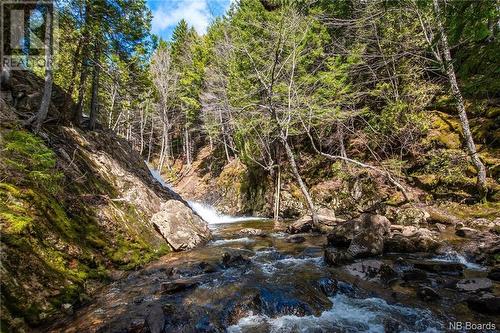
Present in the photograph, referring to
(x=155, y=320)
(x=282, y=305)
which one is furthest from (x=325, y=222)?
(x=155, y=320)

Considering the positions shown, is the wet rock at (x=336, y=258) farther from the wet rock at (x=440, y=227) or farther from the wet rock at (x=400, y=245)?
the wet rock at (x=440, y=227)

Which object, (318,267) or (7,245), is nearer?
(7,245)

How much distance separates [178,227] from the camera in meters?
11.8

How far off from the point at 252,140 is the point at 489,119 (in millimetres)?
13962

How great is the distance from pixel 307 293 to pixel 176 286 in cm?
306

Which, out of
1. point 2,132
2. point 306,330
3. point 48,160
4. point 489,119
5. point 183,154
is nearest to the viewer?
point 306,330

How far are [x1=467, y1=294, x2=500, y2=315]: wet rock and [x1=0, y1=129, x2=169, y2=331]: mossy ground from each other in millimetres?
7973

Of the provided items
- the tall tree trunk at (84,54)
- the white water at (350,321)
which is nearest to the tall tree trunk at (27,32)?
the tall tree trunk at (84,54)

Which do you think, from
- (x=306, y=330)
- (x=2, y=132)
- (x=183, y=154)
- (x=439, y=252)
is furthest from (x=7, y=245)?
(x=183, y=154)

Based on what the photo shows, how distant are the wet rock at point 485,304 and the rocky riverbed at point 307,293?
15 mm

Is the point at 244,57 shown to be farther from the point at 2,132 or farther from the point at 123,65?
the point at 2,132

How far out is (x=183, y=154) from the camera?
48469 millimetres

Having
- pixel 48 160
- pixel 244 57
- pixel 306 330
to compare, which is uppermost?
pixel 244 57

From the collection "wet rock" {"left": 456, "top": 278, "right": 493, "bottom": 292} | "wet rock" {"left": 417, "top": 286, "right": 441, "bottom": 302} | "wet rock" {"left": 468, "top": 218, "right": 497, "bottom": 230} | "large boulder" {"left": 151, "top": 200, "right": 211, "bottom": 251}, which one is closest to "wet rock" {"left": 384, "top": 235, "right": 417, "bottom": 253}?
"wet rock" {"left": 456, "top": 278, "right": 493, "bottom": 292}
